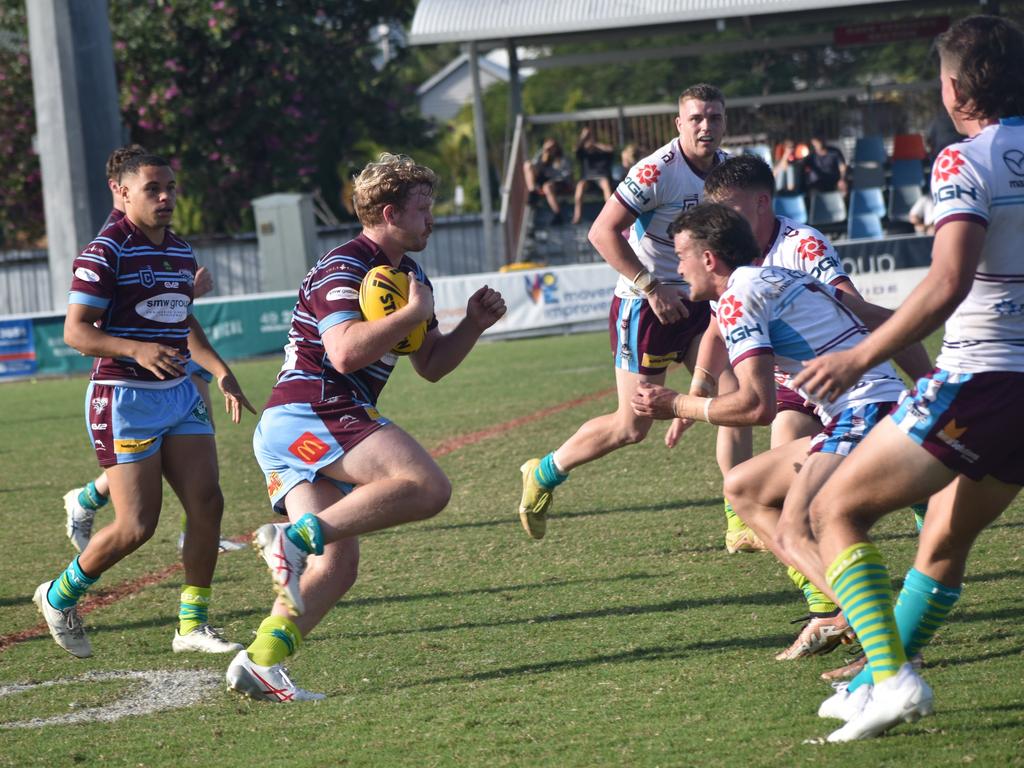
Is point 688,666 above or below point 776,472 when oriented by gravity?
below

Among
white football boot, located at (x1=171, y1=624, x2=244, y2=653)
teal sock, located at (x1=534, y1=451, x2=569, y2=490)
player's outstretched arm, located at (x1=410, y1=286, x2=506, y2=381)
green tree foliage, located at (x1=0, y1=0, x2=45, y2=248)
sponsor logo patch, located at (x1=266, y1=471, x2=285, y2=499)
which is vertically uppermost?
green tree foliage, located at (x1=0, y1=0, x2=45, y2=248)

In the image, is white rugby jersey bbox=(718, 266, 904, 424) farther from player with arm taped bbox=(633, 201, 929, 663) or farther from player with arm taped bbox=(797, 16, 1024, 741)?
player with arm taped bbox=(797, 16, 1024, 741)

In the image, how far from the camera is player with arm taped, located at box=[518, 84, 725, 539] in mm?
6691

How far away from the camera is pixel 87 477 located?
34.5 ft

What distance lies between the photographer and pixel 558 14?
22.9m

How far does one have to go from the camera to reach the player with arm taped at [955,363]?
351cm

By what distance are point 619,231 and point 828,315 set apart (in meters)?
2.51

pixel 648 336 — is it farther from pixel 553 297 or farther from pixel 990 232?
pixel 553 297

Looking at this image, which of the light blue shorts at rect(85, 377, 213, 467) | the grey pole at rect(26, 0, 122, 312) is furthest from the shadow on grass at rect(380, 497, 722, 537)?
the grey pole at rect(26, 0, 122, 312)

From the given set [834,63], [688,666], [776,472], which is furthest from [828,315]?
[834,63]

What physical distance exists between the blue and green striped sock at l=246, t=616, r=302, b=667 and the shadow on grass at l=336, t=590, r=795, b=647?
1004 millimetres

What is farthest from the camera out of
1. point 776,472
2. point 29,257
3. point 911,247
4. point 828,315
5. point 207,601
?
point 29,257

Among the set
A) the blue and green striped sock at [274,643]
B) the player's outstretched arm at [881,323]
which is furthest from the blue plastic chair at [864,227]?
the blue and green striped sock at [274,643]

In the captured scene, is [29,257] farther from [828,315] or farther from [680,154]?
[828,315]
